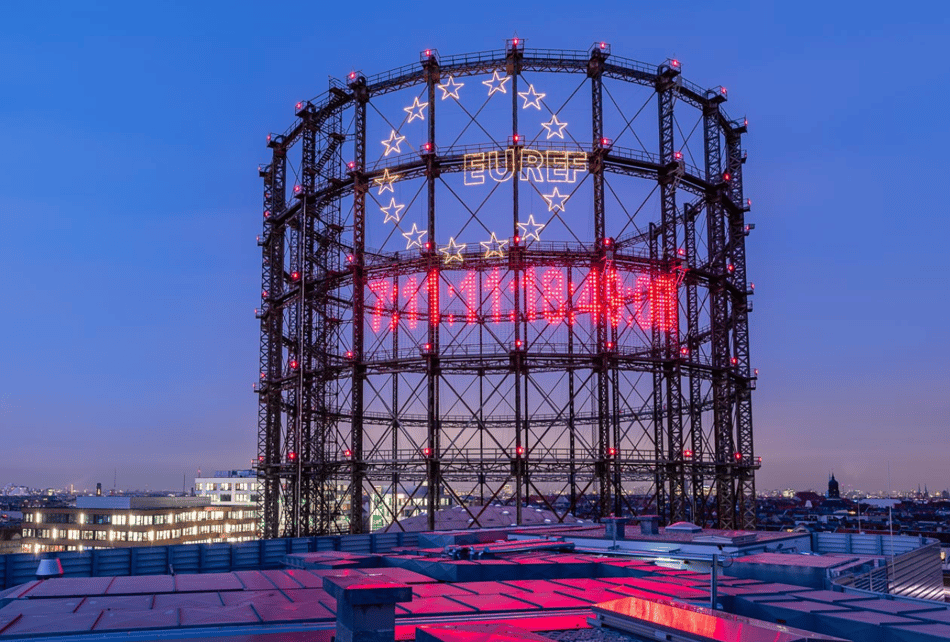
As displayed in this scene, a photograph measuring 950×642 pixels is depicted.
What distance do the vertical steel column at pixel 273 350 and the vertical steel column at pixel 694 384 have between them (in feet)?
89.4

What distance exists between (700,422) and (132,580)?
44.1 m

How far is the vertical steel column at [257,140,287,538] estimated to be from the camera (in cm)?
5903

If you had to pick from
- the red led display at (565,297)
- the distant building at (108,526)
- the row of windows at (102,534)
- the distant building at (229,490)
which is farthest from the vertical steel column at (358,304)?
the distant building at (229,490)

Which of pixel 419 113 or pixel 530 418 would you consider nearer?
pixel 419 113

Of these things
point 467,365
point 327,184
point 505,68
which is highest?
point 505,68

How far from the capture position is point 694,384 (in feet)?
194

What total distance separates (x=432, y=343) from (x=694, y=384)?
69.7 ft

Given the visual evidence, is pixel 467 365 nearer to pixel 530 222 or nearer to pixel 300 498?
pixel 530 222

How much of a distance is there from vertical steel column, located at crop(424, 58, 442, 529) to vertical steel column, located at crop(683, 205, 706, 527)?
1530 cm

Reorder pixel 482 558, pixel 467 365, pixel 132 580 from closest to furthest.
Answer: pixel 132 580, pixel 482 558, pixel 467 365

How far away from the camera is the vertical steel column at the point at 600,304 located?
46875 mm

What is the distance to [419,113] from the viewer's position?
168ft

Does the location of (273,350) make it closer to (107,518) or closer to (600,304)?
(600,304)

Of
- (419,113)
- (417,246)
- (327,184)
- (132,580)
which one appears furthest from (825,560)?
(327,184)
